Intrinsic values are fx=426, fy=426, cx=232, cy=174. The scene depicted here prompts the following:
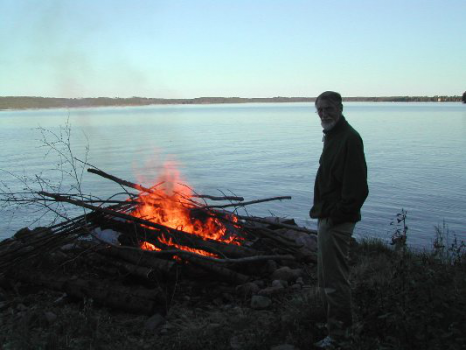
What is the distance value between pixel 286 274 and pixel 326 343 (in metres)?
2.66

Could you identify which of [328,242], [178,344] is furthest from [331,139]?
[178,344]

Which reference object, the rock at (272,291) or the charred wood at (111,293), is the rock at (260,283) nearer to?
the rock at (272,291)

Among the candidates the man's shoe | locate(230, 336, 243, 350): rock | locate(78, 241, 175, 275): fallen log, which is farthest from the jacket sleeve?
locate(78, 241, 175, 275): fallen log

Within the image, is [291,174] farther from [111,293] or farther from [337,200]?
[337,200]

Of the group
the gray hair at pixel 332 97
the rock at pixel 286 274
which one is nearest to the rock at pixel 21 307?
the rock at pixel 286 274

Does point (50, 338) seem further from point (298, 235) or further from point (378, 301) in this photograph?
point (298, 235)

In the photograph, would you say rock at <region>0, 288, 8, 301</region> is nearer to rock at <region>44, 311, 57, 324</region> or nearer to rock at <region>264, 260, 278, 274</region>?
rock at <region>44, 311, 57, 324</region>

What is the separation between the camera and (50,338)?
456 centimetres

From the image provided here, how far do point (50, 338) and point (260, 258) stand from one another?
3.23 meters

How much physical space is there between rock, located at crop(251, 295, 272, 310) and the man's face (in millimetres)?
2807

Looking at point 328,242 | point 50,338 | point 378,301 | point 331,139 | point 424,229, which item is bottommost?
point 424,229

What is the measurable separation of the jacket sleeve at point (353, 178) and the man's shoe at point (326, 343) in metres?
1.19

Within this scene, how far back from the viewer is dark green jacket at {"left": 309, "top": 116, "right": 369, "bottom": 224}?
3959 mm

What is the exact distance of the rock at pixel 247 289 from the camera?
629 cm
